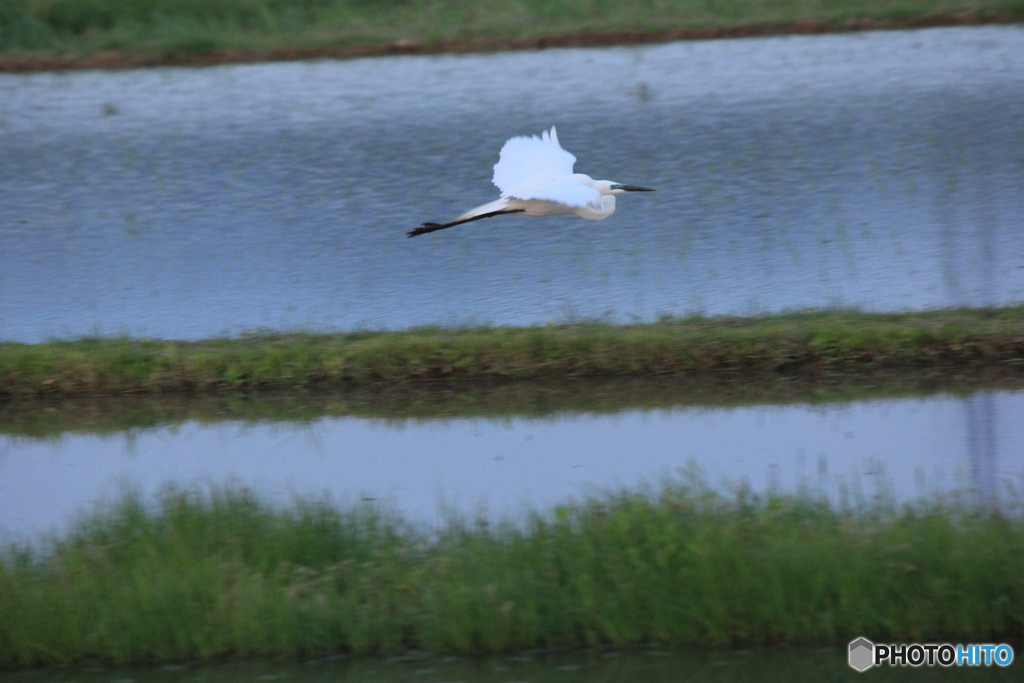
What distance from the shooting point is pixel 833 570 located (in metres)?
4.20

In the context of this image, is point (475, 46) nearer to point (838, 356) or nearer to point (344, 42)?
point (344, 42)

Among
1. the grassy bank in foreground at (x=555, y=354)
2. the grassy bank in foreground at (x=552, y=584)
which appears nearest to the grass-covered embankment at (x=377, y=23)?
the grassy bank in foreground at (x=555, y=354)

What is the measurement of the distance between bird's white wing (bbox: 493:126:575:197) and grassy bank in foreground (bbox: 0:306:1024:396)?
3.66 ft

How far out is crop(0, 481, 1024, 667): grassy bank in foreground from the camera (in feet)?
13.8

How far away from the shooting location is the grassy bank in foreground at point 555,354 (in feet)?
23.1

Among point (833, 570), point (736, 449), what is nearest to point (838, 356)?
point (736, 449)

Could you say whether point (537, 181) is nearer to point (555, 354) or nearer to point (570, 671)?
point (555, 354)

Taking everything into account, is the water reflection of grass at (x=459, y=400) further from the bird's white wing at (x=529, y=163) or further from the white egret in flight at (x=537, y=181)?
the bird's white wing at (x=529, y=163)

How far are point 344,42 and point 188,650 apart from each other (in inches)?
457

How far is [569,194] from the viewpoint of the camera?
5691 millimetres
